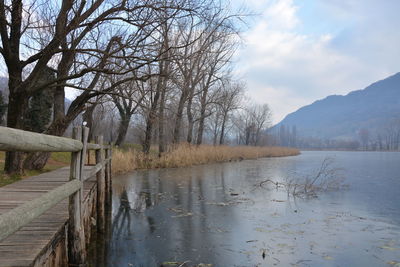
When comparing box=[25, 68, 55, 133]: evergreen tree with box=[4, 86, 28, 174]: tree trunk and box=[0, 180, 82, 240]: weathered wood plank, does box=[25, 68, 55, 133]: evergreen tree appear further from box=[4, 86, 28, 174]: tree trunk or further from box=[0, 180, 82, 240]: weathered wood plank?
box=[0, 180, 82, 240]: weathered wood plank

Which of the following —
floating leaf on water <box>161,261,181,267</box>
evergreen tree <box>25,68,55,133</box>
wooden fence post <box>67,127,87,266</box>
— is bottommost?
floating leaf on water <box>161,261,181,267</box>

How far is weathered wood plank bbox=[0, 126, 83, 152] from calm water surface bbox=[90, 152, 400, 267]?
115 inches

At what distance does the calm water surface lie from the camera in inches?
206

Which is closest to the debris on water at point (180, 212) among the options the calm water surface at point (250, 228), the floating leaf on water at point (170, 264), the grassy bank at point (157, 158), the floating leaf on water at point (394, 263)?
the calm water surface at point (250, 228)

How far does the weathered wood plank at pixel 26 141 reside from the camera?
1683 mm

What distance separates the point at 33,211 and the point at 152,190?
382 inches

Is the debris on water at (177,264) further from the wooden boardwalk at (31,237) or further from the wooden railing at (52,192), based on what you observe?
the wooden boardwalk at (31,237)

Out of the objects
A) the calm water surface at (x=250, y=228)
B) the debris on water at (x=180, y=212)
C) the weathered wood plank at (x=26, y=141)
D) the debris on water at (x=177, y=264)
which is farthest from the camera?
the debris on water at (x=180, y=212)

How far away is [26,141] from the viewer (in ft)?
6.48

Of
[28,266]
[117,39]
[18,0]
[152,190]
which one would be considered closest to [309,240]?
[28,266]

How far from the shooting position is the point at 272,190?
473 inches

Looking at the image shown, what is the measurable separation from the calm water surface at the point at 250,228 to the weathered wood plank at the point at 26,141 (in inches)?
115

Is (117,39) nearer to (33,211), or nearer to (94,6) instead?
(94,6)

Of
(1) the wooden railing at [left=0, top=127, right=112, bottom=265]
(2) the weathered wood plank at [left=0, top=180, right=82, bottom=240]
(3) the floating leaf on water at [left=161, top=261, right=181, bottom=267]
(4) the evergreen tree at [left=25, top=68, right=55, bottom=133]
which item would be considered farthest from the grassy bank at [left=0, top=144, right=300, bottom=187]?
(2) the weathered wood plank at [left=0, top=180, right=82, bottom=240]
